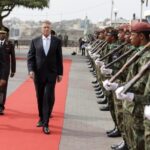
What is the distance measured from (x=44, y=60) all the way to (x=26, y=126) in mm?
1234

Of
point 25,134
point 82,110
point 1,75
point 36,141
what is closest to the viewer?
point 36,141

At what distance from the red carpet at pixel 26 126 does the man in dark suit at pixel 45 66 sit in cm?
39

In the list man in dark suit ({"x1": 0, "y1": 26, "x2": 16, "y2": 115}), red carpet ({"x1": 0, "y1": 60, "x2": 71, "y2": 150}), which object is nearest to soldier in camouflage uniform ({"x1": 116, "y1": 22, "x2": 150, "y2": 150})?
red carpet ({"x1": 0, "y1": 60, "x2": 71, "y2": 150})

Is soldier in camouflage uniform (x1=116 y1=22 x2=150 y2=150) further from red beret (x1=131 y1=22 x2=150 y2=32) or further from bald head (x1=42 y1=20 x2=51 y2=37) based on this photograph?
bald head (x1=42 y1=20 x2=51 y2=37)

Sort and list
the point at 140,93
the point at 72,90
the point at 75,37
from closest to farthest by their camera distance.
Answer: the point at 140,93 < the point at 72,90 < the point at 75,37

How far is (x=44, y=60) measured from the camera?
8758 mm

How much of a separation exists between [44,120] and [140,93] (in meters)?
3.67

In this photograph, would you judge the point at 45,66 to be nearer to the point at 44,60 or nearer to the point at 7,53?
the point at 44,60

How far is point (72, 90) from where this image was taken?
15078mm

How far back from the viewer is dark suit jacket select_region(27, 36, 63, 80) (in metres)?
8.76

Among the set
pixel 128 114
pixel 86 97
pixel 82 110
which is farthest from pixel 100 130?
pixel 86 97

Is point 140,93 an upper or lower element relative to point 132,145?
upper

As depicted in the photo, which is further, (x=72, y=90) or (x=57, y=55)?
(x=72, y=90)

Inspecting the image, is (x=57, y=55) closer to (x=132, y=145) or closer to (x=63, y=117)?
(x=63, y=117)
